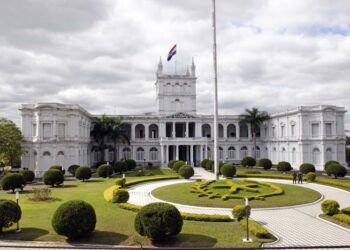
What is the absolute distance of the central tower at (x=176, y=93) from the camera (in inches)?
3061

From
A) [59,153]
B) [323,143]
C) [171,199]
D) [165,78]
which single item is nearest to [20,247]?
[171,199]

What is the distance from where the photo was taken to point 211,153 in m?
77.8

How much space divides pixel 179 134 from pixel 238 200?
182 ft

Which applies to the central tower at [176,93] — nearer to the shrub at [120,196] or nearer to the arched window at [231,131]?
the arched window at [231,131]

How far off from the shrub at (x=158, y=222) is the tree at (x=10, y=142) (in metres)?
37.8

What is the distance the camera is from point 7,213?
1727 cm

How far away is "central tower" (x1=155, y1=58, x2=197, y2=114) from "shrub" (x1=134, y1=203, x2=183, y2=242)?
204 ft

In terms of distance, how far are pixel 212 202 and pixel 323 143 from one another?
4009cm

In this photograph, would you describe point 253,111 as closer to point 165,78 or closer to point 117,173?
point 165,78

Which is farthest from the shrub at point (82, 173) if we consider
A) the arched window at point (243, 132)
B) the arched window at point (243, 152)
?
the arched window at point (243, 132)

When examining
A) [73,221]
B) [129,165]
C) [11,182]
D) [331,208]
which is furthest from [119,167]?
[331,208]

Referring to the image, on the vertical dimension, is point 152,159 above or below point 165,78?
below

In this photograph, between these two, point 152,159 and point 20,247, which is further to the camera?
point 152,159

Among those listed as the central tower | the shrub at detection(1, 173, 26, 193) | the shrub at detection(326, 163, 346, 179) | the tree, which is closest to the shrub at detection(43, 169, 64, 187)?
the shrub at detection(1, 173, 26, 193)
